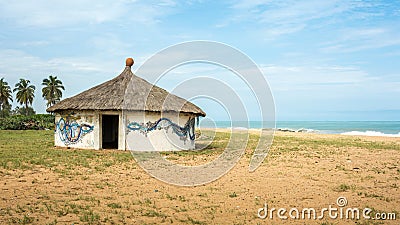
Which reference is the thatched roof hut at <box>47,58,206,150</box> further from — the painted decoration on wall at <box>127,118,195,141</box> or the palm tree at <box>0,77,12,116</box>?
the palm tree at <box>0,77,12,116</box>

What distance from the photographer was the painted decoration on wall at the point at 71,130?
57.4 ft

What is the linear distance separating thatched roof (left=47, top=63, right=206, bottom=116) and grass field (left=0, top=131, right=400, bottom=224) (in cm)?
353

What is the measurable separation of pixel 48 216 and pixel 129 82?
41.2 feet

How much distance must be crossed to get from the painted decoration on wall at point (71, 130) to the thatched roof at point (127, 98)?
2.37 ft

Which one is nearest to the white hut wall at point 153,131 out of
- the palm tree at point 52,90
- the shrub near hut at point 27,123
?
the shrub near hut at point 27,123

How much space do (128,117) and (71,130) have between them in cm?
295

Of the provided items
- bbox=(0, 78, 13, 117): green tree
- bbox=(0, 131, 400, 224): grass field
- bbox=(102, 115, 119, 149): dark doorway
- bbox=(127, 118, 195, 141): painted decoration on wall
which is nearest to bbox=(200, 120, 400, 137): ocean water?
bbox=(127, 118, 195, 141): painted decoration on wall

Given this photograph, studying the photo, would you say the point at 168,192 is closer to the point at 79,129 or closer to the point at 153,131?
the point at 153,131

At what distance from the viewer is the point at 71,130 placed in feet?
58.4

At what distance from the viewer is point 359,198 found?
334 inches

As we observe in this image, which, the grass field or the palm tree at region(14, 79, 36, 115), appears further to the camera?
the palm tree at region(14, 79, 36, 115)

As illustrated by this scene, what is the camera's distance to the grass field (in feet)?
22.4

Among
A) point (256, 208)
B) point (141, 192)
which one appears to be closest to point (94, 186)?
point (141, 192)

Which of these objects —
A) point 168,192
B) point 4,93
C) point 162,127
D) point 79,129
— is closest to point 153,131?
point 162,127
